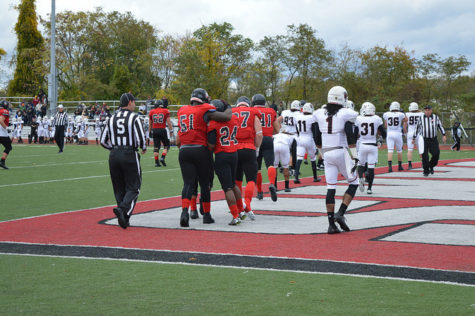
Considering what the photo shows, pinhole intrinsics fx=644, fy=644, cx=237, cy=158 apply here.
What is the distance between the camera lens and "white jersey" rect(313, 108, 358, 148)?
9094 mm

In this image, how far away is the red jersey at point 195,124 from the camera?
952 cm

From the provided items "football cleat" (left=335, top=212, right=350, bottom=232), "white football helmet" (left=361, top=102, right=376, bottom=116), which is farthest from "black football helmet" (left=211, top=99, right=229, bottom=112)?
"white football helmet" (left=361, top=102, right=376, bottom=116)

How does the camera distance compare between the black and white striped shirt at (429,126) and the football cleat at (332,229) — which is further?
the black and white striped shirt at (429,126)

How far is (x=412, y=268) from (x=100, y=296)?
3150 mm

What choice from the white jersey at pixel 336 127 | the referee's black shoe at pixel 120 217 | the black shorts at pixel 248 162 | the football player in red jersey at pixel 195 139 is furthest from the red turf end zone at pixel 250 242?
the black shorts at pixel 248 162

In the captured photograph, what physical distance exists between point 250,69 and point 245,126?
47.4 metres

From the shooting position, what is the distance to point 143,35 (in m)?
74.6

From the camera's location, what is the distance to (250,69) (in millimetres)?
57938

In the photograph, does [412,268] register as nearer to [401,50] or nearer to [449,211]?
[449,211]

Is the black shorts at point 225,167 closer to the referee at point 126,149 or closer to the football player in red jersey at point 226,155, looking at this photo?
the football player in red jersey at point 226,155

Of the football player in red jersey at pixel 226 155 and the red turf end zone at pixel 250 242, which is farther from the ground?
the football player in red jersey at pixel 226 155

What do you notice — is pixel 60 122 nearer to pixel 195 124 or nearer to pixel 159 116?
pixel 159 116

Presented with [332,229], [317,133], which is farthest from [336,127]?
[332,229]

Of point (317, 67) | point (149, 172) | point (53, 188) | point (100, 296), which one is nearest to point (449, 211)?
point (100, 296)
